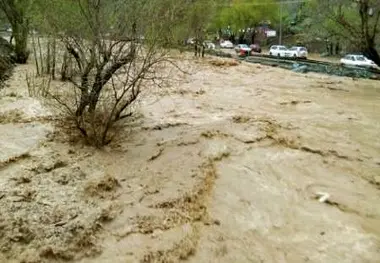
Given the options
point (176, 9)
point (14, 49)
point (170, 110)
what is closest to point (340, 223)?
point (176, 9)

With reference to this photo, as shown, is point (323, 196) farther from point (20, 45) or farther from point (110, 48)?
point (20, 45)

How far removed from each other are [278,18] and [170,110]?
150ft

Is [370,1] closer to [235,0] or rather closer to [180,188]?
[180,188]

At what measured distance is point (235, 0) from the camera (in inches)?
2238

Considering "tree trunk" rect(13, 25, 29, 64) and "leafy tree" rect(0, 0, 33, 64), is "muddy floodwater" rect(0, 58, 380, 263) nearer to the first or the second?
"leafy tree" rect(0, 0, 33, 64)

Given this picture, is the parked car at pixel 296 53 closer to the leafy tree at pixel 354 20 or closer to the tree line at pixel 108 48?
the leafy tree at pixel 354 20

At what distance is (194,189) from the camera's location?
798 cm

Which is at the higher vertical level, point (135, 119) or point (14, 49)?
point (14, 49)

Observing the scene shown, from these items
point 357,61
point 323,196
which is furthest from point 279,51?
point 323,196

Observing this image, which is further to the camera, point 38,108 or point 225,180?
point 38,108

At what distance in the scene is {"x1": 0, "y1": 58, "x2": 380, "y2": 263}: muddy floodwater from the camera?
621 cm

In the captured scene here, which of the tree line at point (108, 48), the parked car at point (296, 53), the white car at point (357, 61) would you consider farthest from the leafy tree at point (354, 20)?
the parked car at point (296, 53)

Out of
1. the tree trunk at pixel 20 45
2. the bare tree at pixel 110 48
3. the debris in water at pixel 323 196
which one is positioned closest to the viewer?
the debris in water at pixel 323 196

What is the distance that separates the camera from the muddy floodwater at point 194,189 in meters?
6.21
